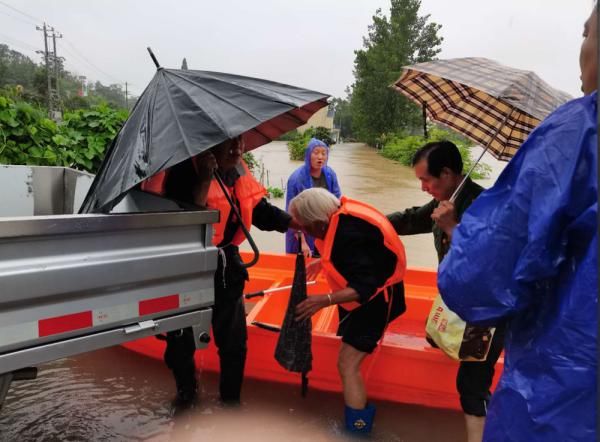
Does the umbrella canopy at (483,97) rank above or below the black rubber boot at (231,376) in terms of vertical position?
above

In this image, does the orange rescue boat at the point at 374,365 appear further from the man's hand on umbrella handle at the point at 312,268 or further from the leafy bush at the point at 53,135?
the leafy bush at the point at 53,135

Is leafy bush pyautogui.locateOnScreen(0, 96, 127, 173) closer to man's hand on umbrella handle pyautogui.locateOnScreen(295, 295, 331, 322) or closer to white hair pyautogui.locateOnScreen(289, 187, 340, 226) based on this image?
white hair pyautogui.locateOnScreen(289, 187, 340, 226)

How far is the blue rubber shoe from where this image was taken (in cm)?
270

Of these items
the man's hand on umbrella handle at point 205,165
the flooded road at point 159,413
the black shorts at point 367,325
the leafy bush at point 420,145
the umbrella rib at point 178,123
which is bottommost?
the flooded road at point 159,413

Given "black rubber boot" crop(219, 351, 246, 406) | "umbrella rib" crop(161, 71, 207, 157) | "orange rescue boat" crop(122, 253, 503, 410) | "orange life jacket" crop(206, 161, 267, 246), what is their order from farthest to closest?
"orange rescue boat" crop(122, 253, 503, 410) → "black rubber boot" crop(219, 351, 246, 406) → "orange life jacket" crop(206, 161, 267, 246) → "umbrella rib" crop(161, 71, 207, 157)

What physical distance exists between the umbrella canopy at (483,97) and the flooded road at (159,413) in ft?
6.22

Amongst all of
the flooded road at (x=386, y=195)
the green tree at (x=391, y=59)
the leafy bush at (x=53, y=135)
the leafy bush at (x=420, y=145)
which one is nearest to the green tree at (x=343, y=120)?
the green tree at (x=391, y=59)

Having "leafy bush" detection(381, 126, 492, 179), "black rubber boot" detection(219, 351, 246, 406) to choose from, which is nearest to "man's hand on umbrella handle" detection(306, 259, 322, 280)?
"black rubber boot" detection(219, 351, 246, 406)

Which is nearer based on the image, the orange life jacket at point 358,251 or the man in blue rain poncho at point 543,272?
the man in blue rain poncho at point 543,272

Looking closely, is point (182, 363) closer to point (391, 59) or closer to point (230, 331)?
point (230, 331)

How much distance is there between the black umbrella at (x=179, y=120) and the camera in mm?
1828

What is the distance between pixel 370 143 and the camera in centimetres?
4384

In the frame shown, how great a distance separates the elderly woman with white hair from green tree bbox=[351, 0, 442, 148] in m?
36.7

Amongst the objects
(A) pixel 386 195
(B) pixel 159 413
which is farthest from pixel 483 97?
(A) pixel 386 195
